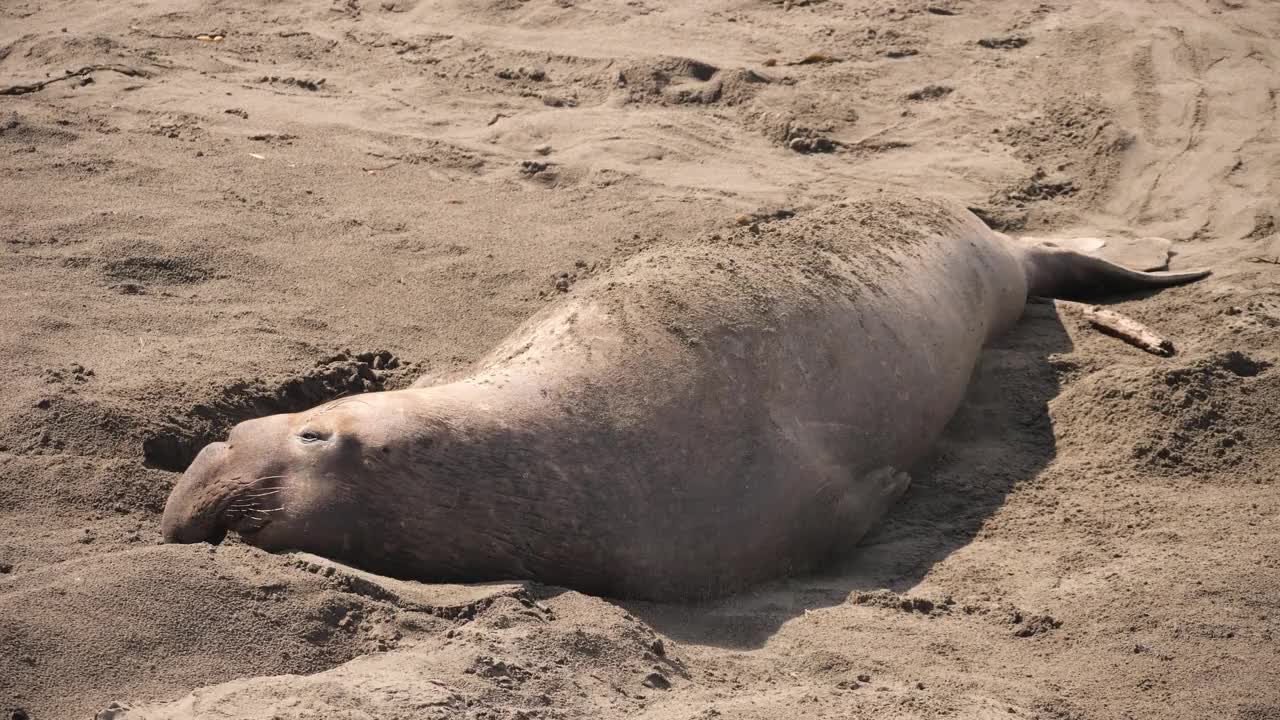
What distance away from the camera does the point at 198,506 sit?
340 centimetres

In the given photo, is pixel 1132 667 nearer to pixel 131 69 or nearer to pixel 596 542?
pixel 596 542

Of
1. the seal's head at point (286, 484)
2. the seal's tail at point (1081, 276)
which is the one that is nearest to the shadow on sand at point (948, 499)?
the seal's tail at point (1081, 276)

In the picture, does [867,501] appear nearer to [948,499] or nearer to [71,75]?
[948,499]

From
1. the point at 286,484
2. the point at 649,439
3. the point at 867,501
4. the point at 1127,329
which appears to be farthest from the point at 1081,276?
the point at 286,484

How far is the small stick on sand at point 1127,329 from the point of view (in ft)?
16.3

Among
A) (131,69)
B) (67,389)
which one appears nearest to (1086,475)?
(67,389)

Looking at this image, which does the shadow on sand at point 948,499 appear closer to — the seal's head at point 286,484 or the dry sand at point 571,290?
the dry sand at point 571,290

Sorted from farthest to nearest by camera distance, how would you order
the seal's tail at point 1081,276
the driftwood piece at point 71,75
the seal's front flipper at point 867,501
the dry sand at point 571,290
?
1. the driftwood piece at point 71,75
2. the seal's tail at point 1081,276
3. the seal's front flipper at point 867,501
4. the dry sand at point 571,290

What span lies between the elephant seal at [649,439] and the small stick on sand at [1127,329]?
31.6 inches

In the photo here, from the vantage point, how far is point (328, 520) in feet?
10.9

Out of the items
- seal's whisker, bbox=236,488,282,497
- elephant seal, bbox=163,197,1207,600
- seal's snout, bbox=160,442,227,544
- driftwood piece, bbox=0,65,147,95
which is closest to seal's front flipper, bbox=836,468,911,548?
elephant seal, bbox=163,197,1207,600

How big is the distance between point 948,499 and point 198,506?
A: 7.64ft

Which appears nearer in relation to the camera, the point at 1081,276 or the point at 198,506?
the point at 198,506

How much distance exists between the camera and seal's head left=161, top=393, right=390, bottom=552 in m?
3.32
